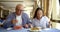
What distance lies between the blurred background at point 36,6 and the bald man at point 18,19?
0.05 meters

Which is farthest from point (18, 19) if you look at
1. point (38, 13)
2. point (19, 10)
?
point (38, 13)

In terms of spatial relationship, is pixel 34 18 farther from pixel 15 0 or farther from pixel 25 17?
pixel 15 0

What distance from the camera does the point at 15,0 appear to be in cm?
155

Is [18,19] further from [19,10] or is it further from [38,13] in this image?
[38,13]

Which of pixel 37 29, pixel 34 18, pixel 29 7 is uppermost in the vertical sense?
pixel 29 7

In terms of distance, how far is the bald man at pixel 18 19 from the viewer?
1.57 meters

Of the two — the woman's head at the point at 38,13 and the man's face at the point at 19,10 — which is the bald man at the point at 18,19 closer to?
the man's face at the point at 19,10

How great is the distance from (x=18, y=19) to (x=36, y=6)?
0.95 feet

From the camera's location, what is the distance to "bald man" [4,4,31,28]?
1.57 metres

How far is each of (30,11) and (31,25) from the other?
0.19m

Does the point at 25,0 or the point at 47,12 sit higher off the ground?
the point at 25,0

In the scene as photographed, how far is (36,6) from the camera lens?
1588 mm

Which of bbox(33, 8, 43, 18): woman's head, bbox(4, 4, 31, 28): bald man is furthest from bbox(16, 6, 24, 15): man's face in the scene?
bbox(33, 8, 43, 18): woman's head

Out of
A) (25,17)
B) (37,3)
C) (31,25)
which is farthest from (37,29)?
(37,3)
